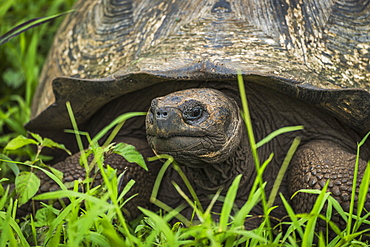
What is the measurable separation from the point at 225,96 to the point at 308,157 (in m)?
0.55

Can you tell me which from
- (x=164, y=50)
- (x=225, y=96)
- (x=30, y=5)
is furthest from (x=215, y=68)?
(x=30, y=5)

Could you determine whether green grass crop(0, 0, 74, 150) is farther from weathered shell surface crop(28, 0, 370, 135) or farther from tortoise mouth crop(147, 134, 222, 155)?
tortoise mouth crop(147, 134, 222, 155)

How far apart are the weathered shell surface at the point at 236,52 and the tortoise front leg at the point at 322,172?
7.7 inches

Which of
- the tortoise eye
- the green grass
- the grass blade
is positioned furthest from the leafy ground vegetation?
the grass blade

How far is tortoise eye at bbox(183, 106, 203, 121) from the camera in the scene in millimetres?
2330

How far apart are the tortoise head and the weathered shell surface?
169mm

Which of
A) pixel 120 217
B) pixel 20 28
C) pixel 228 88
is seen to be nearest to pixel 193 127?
pixel 228 88

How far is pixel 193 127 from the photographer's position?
7.61ft

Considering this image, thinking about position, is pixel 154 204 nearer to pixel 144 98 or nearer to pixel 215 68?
pixel 144 98

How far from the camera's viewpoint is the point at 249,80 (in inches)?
103

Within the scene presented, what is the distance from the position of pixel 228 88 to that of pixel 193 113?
0.46 metres

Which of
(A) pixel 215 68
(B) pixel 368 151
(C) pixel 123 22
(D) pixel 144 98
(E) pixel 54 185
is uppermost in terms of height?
(C) pixel 123 22

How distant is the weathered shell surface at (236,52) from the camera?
2.53 m

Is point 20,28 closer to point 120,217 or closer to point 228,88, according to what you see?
point 228,88
